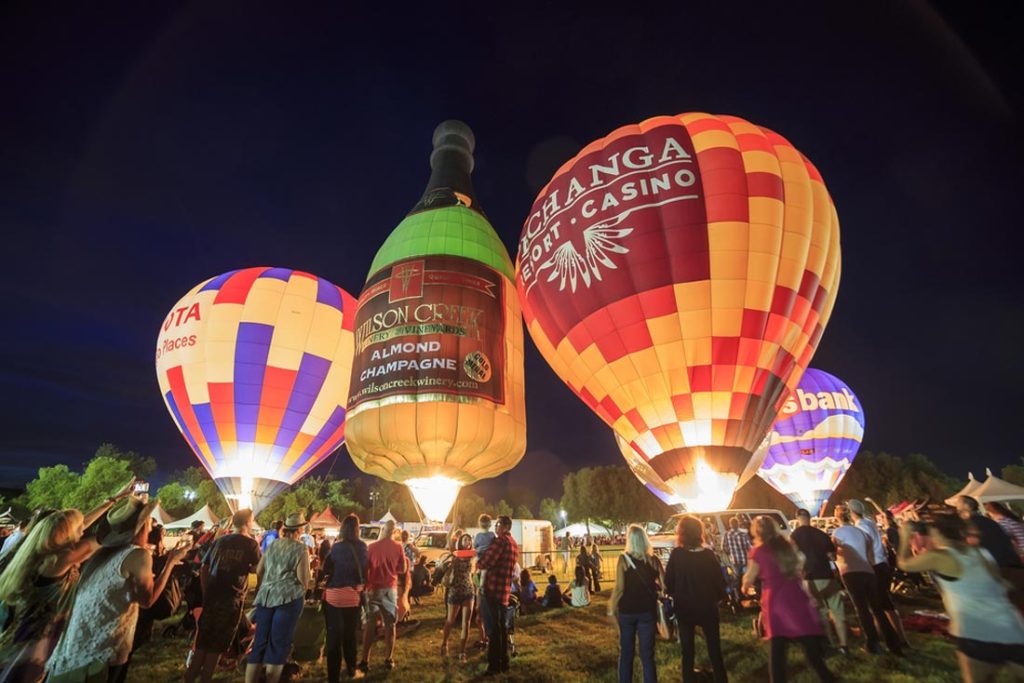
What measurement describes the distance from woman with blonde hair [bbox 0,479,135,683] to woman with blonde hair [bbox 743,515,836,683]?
450 centimetres

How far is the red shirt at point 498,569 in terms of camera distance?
5293mm

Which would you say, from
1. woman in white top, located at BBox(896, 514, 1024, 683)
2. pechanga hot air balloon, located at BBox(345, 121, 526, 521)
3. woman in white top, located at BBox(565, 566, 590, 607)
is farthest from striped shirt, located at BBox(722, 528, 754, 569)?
pechanga hot air balloon, located at BBox(345, 121, 526, 521)

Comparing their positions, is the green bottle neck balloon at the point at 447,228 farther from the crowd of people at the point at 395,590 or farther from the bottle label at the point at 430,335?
the crowd of people at the point at 395,590

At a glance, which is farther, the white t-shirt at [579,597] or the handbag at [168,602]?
the white t-shirt at [579,597]

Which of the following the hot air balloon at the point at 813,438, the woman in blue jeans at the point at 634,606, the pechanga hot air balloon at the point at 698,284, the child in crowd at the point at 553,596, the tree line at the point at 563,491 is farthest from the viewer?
the tree line at the point at 563,491

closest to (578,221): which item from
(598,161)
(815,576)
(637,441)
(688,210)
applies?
(598,161)

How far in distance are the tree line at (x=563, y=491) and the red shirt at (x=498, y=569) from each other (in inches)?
1156

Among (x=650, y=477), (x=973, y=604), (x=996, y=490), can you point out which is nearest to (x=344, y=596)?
(x=973, y=604)

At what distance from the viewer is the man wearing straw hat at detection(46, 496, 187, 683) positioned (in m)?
2.76

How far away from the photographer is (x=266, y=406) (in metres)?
12.7

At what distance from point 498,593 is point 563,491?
53.4 metres

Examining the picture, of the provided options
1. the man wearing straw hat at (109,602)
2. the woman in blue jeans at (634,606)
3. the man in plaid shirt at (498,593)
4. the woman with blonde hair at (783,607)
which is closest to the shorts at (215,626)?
the man wearing straw hat at (109,602)

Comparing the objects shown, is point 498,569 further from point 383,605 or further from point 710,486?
point 710,486

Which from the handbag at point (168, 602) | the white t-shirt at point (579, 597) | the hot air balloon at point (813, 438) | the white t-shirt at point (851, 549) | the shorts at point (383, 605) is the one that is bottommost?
the white t-shirt at point (579, 597)
